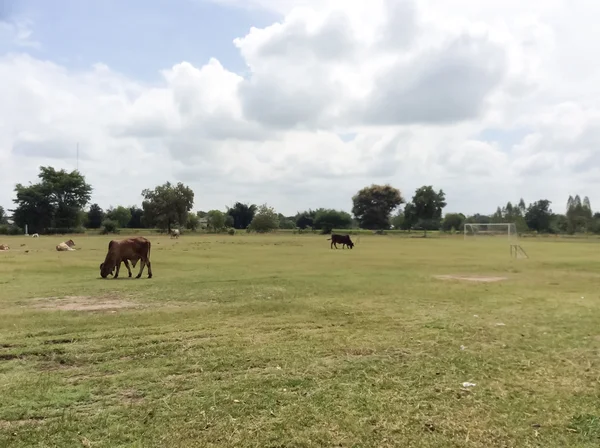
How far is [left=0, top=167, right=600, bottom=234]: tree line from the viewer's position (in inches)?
3452

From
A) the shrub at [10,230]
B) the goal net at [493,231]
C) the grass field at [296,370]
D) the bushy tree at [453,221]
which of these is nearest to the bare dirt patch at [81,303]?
the grass field at [296,370]

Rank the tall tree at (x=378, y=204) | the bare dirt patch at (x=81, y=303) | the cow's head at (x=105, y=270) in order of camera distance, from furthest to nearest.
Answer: the tall tree at (x=378, y=204), the cow's head at (x=105, y=270), the bare dirt patch at (x=81, y=303)

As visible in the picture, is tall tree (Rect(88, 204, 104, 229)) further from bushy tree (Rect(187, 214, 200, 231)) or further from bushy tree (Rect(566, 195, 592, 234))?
bushy tree (Rect(566, 195, 592, 234))

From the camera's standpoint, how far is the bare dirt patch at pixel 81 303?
12.8 meters

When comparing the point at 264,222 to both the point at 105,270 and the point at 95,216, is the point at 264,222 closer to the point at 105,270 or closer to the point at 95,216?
the point at 95,216

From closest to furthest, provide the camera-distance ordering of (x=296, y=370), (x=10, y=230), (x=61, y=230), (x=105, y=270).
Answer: (x=296, y=370) < (x=105, y=270) < (x=10, y=230) < (x=61, y=230)

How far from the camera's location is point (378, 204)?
131875 mm

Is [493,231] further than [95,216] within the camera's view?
No

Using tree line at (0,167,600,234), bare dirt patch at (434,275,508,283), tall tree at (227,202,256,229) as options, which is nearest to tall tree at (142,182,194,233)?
tree line at (0,167,600,234)

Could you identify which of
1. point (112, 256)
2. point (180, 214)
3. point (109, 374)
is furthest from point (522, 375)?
point (180, 214)

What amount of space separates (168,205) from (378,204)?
2355 inches

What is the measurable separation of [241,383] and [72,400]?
2105 mm

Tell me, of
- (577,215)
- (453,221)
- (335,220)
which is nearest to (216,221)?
(335,220)

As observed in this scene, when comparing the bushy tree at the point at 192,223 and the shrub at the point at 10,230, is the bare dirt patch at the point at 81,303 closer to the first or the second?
the shrub at the point at 10,230
